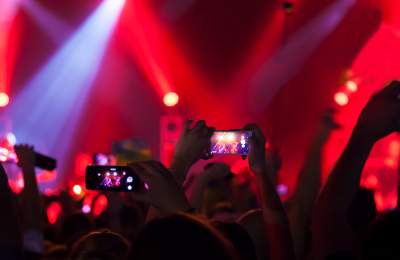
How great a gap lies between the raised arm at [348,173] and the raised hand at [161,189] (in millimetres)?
369

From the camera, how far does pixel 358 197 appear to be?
7.66ft

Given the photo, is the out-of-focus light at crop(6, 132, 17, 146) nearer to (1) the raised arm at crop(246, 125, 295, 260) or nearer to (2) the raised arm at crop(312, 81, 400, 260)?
(1) the raised arm at crop(246, 125, 295, 260)

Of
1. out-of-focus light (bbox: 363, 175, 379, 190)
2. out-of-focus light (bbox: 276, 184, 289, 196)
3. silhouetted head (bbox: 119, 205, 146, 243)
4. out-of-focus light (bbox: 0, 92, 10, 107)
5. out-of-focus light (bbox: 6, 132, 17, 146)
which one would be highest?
out-of-focus light (bbox: 0, 92, 10, 107)

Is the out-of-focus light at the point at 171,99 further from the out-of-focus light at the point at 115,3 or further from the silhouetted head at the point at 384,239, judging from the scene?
the silhouetted head at the point at 384,239

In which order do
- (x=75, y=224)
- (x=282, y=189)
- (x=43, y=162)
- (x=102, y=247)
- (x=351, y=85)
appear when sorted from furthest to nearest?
(x=351, y=85)
(x=282, y=189)
(x=75, y=224)
(x=43, y=162)
(x=102, y=247)

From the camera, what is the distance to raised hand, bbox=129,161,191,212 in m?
1.57

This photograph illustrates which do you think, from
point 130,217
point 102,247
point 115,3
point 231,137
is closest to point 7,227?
point 102,247

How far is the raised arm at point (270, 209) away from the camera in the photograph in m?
1.85

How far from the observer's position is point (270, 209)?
1908 mm

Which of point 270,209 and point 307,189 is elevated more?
point 270,209

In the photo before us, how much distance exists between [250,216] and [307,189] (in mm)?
381

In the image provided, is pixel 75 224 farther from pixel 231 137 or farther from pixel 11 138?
pixel 11 138

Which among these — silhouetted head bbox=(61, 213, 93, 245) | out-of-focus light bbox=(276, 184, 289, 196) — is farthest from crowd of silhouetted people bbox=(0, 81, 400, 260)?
out-of-focus light bbox=(276, 184, 289, 196)

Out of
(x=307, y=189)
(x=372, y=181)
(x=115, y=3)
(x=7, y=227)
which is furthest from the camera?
(x=115, y=3)
